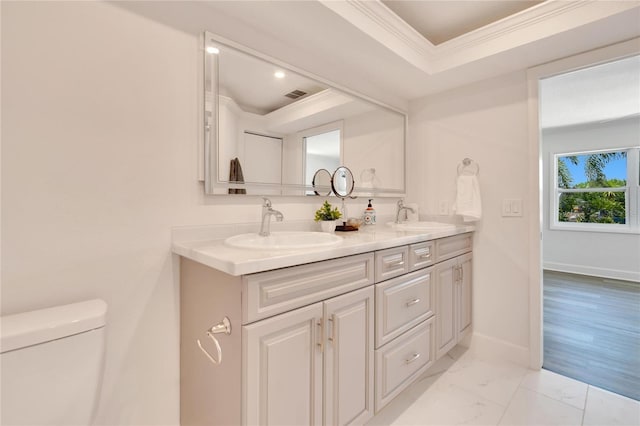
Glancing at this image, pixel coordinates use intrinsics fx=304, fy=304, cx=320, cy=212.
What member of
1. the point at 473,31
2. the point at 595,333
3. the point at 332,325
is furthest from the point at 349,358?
the point at 595,333

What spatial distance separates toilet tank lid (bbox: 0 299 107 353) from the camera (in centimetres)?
83

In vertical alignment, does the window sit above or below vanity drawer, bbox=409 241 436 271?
above

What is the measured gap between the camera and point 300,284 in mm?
1096

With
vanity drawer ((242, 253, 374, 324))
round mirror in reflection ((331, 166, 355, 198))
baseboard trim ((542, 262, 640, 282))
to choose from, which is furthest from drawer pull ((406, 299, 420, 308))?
baseboard trim ((542, 262, 640, 282))

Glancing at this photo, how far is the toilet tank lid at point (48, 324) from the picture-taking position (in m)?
0.83

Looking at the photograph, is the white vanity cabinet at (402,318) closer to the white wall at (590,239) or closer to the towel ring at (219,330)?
the towel ring at (219,330)

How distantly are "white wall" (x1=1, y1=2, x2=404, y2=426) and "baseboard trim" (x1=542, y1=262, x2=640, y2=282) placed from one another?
5294 mm

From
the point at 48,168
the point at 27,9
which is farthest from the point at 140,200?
the point at 27,9

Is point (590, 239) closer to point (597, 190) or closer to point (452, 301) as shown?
point (597, 190)

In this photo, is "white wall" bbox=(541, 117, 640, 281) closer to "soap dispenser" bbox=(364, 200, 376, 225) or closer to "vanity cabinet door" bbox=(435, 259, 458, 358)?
"vanity cabinet door" bbox=(435, 259, 458, 358)

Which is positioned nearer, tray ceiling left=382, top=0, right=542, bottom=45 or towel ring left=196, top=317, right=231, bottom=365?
towel ring left=196, top=317, right=231, bottom=365

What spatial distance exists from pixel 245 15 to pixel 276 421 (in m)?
1.72

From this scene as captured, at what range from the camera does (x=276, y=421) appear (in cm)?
104

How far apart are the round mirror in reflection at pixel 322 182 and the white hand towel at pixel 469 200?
971 millimetres
